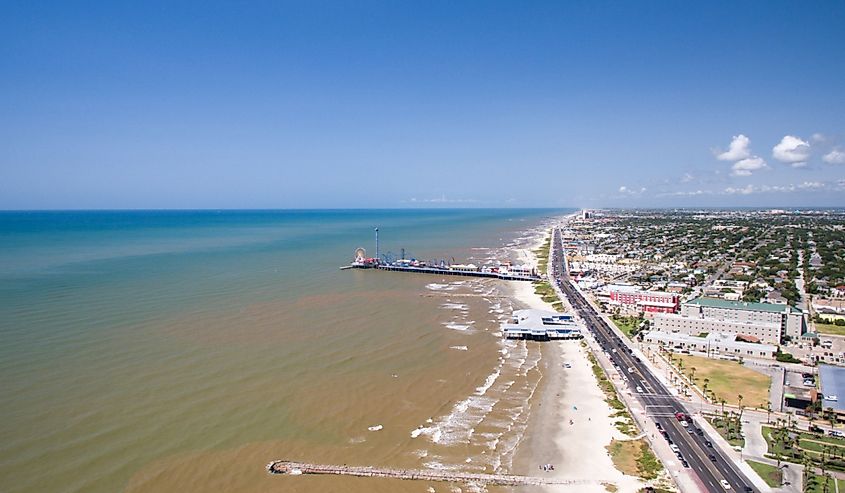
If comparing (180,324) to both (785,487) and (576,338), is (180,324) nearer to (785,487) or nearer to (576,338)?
(576,338)

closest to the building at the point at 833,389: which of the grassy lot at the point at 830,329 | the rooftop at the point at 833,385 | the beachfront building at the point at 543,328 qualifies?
the rooftop at the point at 833,385

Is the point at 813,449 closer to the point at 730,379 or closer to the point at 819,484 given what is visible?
the point at 819,484

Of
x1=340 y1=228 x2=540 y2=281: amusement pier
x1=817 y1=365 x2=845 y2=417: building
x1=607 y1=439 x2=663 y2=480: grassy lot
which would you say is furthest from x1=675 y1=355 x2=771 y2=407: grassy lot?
x1=340 y1=228 x2=540 y2=281: amusement pier

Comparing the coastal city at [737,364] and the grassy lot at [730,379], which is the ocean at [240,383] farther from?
the grassy lot at [730,379]

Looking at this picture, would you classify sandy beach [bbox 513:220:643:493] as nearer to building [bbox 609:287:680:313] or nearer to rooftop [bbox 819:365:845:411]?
rooftop [bbox 819:365:845:411]

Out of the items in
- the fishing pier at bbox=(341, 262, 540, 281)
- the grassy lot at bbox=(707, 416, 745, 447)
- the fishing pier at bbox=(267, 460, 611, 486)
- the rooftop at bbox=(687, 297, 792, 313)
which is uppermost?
the rooftop at bbox=(687, 297, 792, 313)

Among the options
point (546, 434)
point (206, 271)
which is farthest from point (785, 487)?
point (206, 271)
